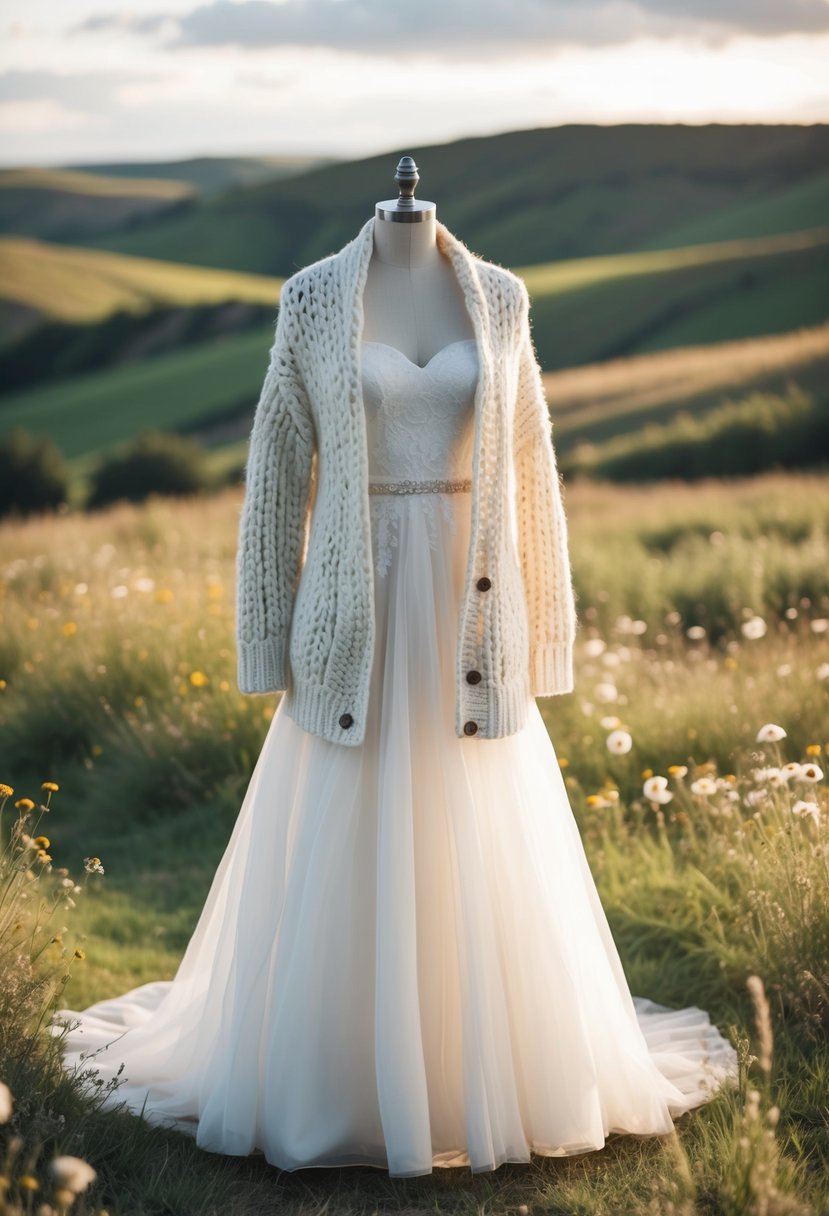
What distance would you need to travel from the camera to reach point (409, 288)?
2.96 meters

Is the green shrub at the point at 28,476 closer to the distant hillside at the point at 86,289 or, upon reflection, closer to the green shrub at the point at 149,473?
the green shrub at the point at 149,473

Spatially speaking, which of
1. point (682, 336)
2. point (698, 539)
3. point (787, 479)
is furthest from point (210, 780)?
point (682, 336)

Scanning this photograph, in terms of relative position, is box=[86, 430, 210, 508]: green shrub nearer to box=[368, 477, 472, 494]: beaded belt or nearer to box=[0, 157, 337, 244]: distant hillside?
box=[0, 157, 337, 244]: distant hillside

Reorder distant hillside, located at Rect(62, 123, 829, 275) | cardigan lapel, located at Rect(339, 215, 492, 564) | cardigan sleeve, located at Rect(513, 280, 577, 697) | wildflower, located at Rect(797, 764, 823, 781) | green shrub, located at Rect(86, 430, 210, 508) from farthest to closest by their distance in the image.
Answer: distant hillside, located at Rect(62, 123, 829, 275) → green shrub, located at Rect(86, 430, 210, 508) → wildflower, located at Rect(797, 764, 823, 781) → cardigan sleeve, located at Rect(513, 280, 577, 697) → cardigan lapel, located at Rect(339, 215, 492, 564)

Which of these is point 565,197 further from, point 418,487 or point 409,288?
point 418,487

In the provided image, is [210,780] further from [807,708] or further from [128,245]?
[128,245]

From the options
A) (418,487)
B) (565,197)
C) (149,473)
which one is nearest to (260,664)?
(418,487)

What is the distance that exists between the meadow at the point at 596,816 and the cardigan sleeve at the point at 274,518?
0.82m

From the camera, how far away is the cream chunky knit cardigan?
9.16 ft

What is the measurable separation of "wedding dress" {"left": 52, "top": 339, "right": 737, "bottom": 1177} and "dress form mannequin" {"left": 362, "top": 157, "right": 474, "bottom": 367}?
0.09 meters

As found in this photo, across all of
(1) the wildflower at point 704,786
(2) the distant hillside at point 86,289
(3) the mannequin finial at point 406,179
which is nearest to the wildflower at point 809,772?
(1) the wildflower at point 704,786

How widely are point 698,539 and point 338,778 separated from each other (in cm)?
671

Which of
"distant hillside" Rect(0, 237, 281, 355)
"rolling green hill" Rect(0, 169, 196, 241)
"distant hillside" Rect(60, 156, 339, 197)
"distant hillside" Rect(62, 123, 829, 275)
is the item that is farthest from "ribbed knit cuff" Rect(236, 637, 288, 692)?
"distant hillside" Rect(60, 156, 339, 197)

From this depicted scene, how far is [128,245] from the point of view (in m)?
50.9
